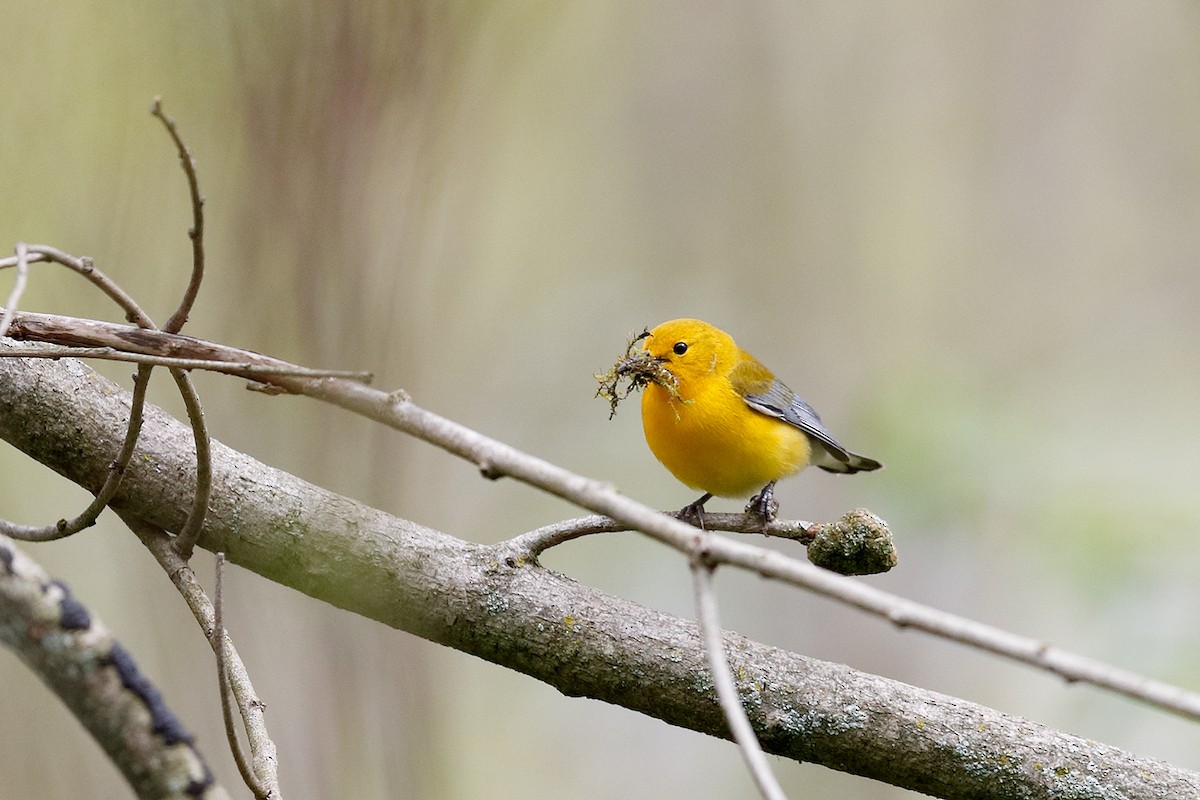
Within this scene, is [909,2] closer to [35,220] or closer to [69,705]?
[35,220]

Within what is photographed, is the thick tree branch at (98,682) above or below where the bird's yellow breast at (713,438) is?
below

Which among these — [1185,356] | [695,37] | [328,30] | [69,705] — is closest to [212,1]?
[328,30]

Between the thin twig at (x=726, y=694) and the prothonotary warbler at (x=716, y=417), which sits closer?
the thin twig at (x=726, y=694)

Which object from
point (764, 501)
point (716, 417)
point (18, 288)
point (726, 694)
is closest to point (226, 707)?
point (18, 288)

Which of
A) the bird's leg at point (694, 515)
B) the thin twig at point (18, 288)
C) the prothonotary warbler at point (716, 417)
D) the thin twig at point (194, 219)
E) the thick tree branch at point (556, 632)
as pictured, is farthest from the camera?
the prothonotary warbler at point (716, 417)

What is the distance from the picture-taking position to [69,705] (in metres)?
1.58

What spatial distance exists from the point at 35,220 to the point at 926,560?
4501 millimetres

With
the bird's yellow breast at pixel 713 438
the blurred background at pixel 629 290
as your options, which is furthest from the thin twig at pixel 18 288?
the bird's yellow breast at pixel 713 438

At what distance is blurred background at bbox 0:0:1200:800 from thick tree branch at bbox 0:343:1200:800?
290 millimetres

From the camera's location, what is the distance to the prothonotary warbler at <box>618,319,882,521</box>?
3.81 metres

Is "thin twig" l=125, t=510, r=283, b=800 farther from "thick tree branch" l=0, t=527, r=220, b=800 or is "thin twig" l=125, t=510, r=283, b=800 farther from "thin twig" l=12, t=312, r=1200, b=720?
"thin twig" l=12, t=312, r=1200, b=720

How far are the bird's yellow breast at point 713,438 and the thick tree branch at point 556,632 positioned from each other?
5.44 feet

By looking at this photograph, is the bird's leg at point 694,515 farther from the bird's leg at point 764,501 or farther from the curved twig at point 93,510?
the curved twig at point 93,510

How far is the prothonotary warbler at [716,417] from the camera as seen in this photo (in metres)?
3.81
